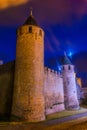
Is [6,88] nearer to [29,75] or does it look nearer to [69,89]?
[29,75]

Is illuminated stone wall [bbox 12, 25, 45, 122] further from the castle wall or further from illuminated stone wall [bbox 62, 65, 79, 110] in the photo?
illuminated stone wall [bbox 62, 65, 79, 110]

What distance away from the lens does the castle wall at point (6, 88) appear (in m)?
18.9

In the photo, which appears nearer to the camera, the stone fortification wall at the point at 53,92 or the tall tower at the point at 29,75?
the tall tower at the point at 29,75

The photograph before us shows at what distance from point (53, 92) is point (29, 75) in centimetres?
742

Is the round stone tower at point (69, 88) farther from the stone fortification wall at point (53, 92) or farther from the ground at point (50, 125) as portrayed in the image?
the ground at point (50, 125)

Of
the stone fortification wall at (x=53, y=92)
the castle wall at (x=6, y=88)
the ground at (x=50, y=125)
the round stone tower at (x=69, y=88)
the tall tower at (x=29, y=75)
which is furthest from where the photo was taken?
the round stone tower at (x=69, y=88)

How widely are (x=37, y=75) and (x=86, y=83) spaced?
182ft

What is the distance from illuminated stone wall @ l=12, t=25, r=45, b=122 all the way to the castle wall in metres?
1.52

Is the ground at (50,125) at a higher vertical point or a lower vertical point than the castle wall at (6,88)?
lower

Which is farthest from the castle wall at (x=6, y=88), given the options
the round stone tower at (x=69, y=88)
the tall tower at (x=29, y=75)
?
the round stone tower at (x=69, y=88)

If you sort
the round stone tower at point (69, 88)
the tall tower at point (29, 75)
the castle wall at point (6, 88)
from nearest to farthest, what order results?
the tall tower at point (29, 75)
the castle wall at point (6, 88)
the round stone tower at point (69, 88)

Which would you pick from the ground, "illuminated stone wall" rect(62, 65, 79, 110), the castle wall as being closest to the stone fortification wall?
"illuminated stone wall" rect(62, 65, 79, 110)

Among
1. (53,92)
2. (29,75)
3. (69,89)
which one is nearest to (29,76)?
(29,75)

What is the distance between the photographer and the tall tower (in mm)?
16984
